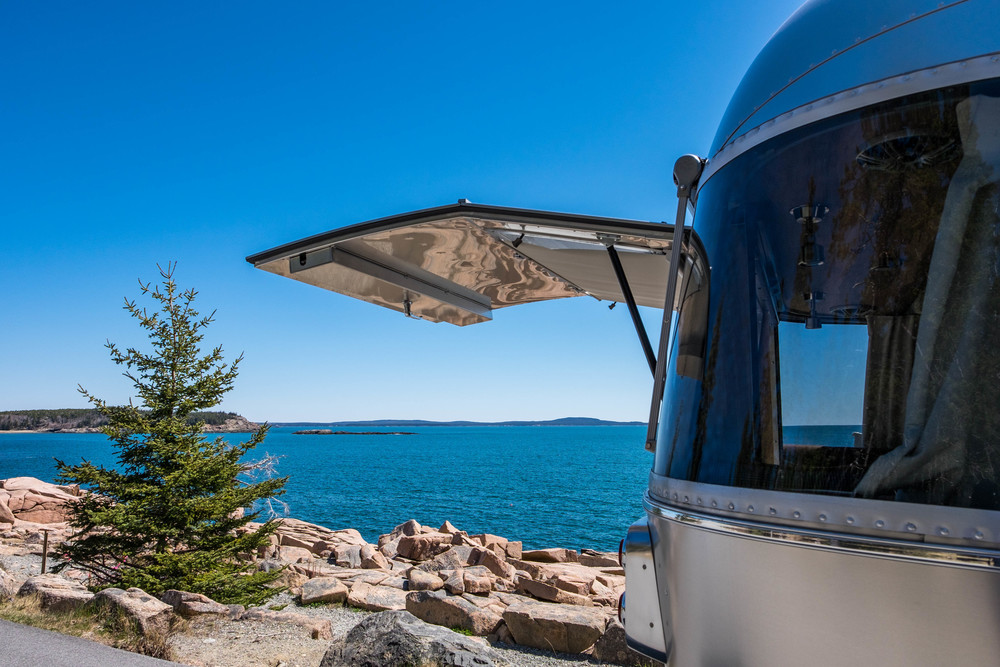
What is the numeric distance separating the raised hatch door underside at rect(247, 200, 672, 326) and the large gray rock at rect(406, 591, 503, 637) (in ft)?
15.6

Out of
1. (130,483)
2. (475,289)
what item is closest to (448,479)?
(130,483)

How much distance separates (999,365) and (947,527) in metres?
0.41

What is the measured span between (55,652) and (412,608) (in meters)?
4.32

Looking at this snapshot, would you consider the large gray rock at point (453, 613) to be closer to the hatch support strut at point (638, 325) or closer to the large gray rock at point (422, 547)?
the hatch support strut at point (638, 325)

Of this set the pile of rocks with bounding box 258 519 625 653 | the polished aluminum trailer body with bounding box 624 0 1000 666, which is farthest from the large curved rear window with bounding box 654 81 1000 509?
the pile of rocks with bounding box 258 519 625 653

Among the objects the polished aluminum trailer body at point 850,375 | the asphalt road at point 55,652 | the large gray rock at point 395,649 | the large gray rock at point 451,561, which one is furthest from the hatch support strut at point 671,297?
the large gray rock at point 451,561

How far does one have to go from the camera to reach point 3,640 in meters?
6.11

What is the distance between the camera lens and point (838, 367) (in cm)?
192

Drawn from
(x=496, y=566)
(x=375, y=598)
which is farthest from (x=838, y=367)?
(x=496, y=566)

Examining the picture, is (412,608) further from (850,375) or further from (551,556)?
(551,556)

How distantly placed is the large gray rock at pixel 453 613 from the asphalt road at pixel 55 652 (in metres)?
3.64

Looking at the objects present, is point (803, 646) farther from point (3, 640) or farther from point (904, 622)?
point (3, 640)

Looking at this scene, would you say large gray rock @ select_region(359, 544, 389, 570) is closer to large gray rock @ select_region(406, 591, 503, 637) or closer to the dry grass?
large gray rock @ select_region(406, 591, 503, 637)

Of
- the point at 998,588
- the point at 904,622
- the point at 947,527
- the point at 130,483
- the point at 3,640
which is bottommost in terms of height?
the point at 3,640
